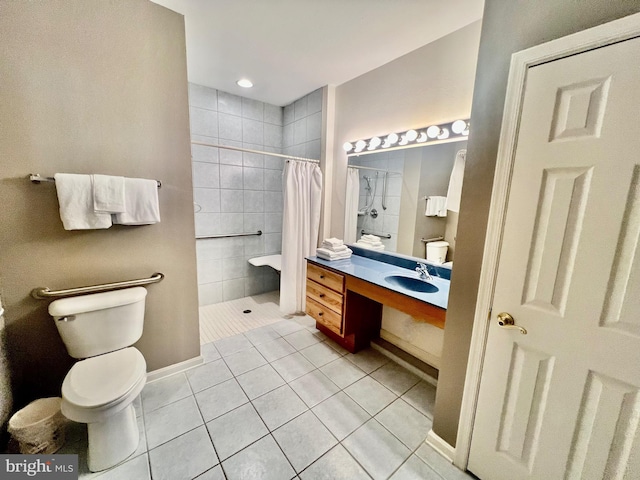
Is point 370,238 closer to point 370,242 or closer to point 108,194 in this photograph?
point 370,242

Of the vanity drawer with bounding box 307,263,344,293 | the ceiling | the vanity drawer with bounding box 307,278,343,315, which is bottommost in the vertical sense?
the vanity drawer with bounding box 307,278,343,315

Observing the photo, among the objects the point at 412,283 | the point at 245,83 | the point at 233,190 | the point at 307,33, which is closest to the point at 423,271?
the point at 412,283

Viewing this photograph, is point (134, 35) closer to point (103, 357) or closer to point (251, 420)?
point (103, 357)

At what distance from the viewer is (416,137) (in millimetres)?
2049

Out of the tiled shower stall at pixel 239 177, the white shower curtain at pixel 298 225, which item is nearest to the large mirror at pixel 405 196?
the white shower curtain at pixel 298 225

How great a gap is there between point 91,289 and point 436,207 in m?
2.48

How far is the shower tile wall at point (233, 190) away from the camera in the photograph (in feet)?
9.78

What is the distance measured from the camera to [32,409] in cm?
138

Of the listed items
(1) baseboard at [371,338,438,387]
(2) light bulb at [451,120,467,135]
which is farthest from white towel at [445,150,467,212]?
(1) baseboard at [371,338,438,387]

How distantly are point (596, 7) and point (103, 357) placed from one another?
2.73m

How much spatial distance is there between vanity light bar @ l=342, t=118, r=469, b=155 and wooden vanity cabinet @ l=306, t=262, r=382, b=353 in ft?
4.14

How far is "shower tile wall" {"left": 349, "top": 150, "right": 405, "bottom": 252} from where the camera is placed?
91.0 inches

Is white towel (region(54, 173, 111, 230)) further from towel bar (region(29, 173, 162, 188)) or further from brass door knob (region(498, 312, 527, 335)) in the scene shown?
brass door knob (region(498, 312, 527, 335))

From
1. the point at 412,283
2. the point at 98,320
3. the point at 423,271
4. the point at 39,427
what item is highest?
the point at 423,271
